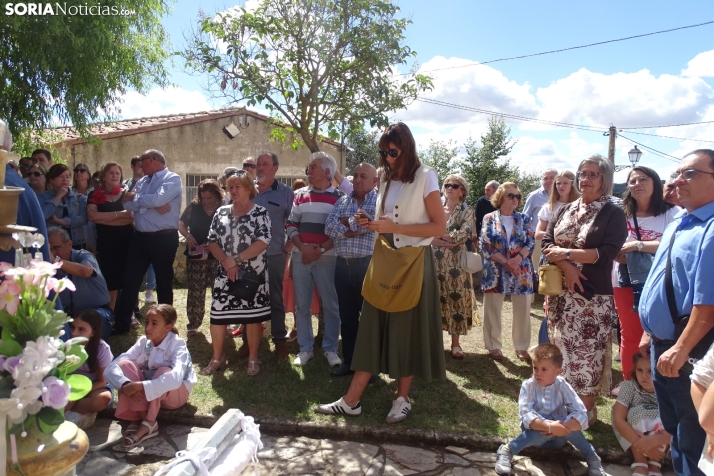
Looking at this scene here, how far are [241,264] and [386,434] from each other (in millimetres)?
2099

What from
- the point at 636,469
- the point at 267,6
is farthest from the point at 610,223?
the point at 267,6

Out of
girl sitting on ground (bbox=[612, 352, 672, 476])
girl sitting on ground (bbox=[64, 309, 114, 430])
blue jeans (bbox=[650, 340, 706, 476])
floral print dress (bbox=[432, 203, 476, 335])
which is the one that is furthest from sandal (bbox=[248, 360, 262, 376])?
blue jeans (bbox=[650, 340, 706, 476])

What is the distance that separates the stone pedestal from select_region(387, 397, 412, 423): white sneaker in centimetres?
250

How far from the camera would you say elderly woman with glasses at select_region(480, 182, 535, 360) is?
570cm

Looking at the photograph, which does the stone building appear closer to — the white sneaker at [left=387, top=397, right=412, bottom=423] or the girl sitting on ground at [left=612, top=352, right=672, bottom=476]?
the white sneaker at [left=387, top=397, right=412, bottom=423]

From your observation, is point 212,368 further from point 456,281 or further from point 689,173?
point 689,173

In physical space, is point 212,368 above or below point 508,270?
below

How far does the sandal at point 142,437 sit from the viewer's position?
369 cm

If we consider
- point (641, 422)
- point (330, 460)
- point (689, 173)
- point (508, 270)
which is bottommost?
point (330, 460)

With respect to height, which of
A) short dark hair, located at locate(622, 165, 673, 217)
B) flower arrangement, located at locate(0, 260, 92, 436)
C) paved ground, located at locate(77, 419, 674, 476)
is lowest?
paved ground, located at locate(77, 419, 674, 476)

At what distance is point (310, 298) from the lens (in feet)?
17.9

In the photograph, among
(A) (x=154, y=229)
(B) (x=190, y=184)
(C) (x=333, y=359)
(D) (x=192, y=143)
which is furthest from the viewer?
(B) (x=190, y=184)

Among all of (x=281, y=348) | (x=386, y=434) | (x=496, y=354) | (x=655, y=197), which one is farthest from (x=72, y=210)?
(x=655, y=197)

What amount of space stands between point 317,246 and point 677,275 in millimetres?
3213
